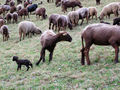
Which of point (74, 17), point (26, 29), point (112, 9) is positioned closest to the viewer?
point (26, 29)

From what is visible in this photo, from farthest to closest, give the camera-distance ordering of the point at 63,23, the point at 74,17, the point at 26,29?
the point at 74,17, the point at 26,29, the point at 63,23

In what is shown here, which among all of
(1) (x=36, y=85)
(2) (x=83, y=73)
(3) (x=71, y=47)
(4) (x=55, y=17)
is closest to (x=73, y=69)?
(2) (x=83, y=73)

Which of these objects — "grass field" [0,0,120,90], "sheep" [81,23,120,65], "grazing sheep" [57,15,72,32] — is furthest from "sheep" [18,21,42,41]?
"sheep" [81,23,120,65]

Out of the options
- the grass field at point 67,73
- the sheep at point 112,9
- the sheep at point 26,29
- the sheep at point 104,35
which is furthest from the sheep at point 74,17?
the sheep at point 104,35

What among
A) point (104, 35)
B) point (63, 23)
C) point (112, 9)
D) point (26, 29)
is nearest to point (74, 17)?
point (63, 23)

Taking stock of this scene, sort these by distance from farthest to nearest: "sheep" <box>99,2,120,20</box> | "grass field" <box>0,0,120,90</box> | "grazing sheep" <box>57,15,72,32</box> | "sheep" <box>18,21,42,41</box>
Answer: "sheep" <box>99,2,120,20</box>
"sheep" <box>18,21,42,41</box>
"grazing sheep" <box>57,15,72,32</box>
"grass field" <box>0,0,120,90</box>

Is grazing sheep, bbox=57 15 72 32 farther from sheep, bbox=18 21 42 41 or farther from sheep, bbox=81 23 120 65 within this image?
sheep, bbox=81 23 120 65

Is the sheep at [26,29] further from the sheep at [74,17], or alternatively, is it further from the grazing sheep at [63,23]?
the sheep at [74,17]

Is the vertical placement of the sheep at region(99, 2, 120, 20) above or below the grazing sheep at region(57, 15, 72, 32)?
above

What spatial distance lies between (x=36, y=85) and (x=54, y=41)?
9.43 ft

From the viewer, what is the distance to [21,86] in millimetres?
7535

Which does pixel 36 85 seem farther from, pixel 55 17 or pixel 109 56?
pixel 55 17

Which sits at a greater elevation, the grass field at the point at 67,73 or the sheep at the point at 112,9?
the sheep at the point at 112,9

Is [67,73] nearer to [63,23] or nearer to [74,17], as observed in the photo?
[63,23]
